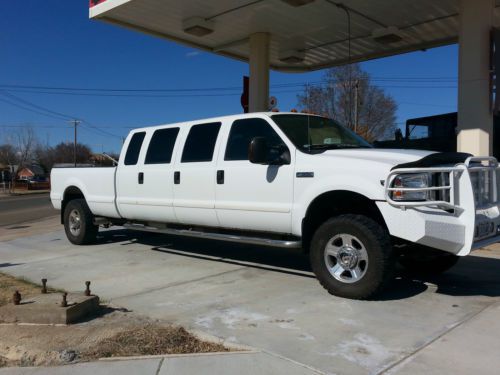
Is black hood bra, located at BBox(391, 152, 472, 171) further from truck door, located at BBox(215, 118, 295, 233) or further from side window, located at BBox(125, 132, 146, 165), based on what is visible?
side window, located at BBox(125, 132, 146, 165)

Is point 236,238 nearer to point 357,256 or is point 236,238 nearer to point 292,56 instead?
point 357,256

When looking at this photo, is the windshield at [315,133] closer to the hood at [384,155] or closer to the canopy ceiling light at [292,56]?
the hood at [384,155]

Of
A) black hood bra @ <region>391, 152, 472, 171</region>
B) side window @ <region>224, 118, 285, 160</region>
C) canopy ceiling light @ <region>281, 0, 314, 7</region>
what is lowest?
black hood bra @ <region>391, 152, 472, 171</region>

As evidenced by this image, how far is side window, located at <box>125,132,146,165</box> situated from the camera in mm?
8281

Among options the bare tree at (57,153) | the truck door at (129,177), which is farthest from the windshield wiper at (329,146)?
the bare tree at (57,153)

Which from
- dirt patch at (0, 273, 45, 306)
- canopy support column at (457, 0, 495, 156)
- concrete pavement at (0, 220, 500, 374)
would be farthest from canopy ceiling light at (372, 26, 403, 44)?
dirt patch at (0, 273, 45, 306)

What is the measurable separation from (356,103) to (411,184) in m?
21.2

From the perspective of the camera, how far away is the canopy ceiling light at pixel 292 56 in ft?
48.0

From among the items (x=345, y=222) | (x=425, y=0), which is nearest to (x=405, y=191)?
(x=345, y=222)

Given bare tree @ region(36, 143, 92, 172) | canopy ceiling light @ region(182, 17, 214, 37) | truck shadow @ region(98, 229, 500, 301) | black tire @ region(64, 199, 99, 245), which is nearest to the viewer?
truck shadow @ region(98, 229, 500, 301)

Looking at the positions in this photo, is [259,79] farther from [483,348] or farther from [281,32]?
[483,348]

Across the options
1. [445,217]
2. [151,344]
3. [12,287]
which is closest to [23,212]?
[12,287]

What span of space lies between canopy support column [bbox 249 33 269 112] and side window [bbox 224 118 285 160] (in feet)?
22.7

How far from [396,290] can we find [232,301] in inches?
74.0
